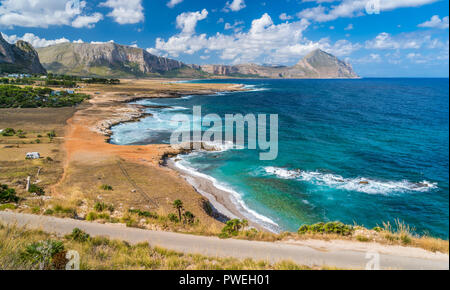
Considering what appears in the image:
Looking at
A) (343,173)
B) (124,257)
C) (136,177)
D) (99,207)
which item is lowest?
(343,173)

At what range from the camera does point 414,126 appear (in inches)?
2018

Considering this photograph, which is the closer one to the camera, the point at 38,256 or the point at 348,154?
the point at 38,256

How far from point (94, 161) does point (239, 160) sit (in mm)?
18978

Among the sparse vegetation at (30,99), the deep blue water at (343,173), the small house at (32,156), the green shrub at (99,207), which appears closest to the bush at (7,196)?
the green shrub at (99,207)

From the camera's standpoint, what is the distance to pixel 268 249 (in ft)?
32.8

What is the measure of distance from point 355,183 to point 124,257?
25527mm

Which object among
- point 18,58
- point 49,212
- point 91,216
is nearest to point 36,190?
point 49,212

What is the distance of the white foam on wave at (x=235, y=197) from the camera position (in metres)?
19.1

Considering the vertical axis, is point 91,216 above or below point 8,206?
below

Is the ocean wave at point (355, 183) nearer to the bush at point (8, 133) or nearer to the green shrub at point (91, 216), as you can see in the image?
the green shrub at point (91, 216)

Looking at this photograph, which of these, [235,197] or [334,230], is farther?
[235,197]

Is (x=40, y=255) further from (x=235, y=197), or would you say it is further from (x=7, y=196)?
(x=235, y=197)

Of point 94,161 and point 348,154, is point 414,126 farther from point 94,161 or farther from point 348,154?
point 94,161

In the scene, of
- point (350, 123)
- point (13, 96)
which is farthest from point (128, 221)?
point (13, 96)
